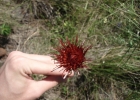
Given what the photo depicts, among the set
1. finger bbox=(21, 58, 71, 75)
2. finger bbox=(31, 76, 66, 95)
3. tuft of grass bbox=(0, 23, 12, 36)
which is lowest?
finger bbox=(31, 76, 66, 95)

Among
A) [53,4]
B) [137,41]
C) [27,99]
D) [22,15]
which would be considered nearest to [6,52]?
[22,15]

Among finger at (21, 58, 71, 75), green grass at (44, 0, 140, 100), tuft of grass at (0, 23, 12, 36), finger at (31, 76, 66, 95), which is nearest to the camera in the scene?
finger at (21, 58, 71, 75)

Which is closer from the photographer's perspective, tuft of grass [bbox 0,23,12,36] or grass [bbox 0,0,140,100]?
grass [bbox 0,0,140,100]

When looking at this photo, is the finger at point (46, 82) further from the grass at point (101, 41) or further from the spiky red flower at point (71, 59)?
the grass at point (101, 41)

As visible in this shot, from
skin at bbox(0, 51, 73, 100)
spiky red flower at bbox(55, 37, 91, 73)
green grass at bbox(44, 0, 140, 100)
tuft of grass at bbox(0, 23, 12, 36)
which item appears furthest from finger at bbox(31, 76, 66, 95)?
tuft of grass at bbox(0, 23, 12, 36)

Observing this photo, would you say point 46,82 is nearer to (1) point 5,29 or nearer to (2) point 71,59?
(2) point 71,59

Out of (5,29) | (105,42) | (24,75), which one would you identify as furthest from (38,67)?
(5,29)

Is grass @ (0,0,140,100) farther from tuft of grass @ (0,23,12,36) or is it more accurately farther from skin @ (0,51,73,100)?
skin @ (0,51,73,100)
